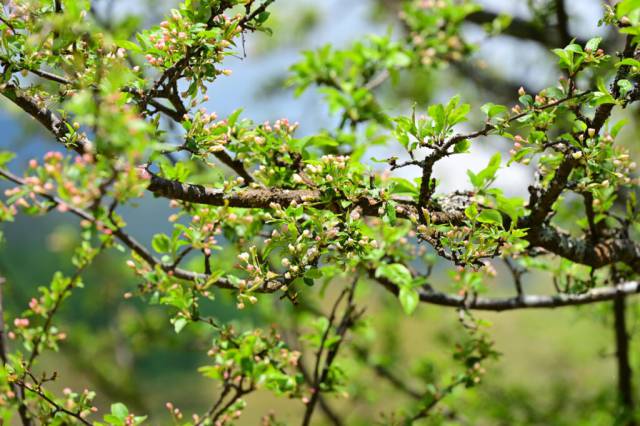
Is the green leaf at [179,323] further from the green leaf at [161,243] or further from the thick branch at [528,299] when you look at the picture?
the thick branch at [528,299]

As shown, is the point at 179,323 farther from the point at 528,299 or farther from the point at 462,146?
the point at 528,299

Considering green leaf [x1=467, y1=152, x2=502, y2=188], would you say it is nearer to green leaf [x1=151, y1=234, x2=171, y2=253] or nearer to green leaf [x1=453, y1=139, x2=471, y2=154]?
green leaf [x1=453, y1=139, x2=471, y2=154]

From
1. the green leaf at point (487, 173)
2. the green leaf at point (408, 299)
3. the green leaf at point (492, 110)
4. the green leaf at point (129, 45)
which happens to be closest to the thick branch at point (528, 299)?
the green leaf at point (487, 173)

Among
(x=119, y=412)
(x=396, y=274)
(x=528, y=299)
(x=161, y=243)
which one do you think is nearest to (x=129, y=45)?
(x=161, y=243)

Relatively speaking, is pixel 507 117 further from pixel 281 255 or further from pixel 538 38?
pixel 538 38

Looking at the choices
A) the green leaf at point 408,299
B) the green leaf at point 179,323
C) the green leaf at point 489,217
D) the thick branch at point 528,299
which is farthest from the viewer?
the thick branch at point 528,299

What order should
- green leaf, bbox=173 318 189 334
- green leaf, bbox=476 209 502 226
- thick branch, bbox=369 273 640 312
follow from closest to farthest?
1. green leaf, bbox=476 209 502 226
2. green leaf, bbox=173 318 189 334
3. thick branch, bbox=369 273 640 312

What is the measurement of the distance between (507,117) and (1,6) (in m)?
1.37

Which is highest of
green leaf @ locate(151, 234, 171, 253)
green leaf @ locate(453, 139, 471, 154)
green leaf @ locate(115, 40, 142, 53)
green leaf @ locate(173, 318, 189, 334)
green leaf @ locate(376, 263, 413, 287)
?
green leaf @ locate(115, 40, 142, 53)

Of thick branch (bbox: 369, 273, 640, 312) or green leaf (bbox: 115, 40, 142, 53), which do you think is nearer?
green leaf (bbox: 115, 40, 142, 53)

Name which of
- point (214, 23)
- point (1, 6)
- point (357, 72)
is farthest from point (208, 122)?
point (357, 72)

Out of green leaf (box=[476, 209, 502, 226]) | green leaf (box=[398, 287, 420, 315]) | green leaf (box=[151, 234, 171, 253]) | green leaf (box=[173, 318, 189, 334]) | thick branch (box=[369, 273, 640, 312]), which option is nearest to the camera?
green leaf (box=[398, 287, 420, 315])

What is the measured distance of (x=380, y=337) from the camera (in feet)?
23.2


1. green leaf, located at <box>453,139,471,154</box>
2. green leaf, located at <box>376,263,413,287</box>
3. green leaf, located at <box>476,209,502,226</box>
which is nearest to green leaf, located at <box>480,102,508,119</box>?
green leaf, located at <box>453,139,471,154</box>
